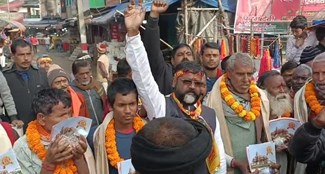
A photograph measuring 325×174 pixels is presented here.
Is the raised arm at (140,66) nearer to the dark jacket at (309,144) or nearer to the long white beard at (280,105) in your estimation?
the dark jacket at (309,144)

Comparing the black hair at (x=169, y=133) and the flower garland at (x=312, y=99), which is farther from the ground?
the black hair at (x=169, y=133)

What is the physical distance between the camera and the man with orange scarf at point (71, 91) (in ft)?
13.3

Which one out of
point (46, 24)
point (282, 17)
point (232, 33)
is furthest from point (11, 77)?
point (46, 24)

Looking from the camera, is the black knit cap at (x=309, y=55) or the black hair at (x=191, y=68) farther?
the black knit cap at (x=309, y=55)

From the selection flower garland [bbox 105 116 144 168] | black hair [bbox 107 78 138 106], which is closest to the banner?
black hair [bbox 107 78 138 106]

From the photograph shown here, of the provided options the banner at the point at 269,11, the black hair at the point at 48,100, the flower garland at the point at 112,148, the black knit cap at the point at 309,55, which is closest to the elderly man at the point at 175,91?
the flower garland at the point at 112,148

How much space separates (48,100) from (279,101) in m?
1.95

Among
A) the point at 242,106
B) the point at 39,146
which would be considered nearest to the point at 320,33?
the point at 242,106

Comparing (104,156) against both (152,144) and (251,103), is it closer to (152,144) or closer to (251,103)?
(251,103)

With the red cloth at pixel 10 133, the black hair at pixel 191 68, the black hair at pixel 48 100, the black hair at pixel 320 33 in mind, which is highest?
the black hair at pixel 320 33

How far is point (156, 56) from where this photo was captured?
11.1 ft

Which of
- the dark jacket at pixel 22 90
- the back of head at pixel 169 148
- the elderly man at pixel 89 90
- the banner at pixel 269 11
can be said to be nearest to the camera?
the back of head at pixel 169 148

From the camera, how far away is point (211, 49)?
16.0ft

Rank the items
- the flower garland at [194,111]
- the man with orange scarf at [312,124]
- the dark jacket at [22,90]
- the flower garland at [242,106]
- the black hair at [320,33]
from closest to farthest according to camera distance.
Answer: the man with orange scarf at [312,124], the flower garland at [194,111], the flower garland at [242,106], the black hair at [320,33], the dark jacket at [22,90]
